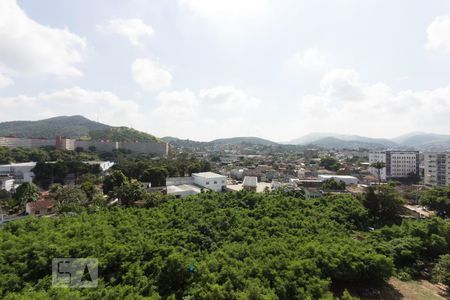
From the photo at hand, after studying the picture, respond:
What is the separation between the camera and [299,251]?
46.7 feet

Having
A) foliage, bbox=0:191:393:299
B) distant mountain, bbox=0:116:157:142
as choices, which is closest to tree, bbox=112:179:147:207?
foliage, bbox=0:191:393:299

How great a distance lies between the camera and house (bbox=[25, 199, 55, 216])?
90.8 feet

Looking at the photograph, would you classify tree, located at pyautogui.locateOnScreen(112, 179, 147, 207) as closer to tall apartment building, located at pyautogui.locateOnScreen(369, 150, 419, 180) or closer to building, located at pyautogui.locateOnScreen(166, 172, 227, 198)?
building, located at pyautogui.locateOnScreen(166, 172, 227, 198)

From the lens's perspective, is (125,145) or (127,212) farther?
(125,145)

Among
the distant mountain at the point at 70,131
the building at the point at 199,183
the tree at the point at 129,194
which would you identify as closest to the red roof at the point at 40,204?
the tree at the point at 129,194

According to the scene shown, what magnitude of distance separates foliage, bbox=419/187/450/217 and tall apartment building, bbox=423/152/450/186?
2546cm

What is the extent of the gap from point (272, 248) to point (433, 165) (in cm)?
5422

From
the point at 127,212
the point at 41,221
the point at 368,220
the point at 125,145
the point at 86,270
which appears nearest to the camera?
the point at 86,270

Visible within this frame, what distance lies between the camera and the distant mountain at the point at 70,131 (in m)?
120

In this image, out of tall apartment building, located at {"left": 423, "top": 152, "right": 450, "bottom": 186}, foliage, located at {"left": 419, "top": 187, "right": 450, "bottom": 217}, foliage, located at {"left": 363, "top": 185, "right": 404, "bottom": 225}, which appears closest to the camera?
foliage, located at {"left": 363, "top": 185, "right": 404, "bottom": 225}

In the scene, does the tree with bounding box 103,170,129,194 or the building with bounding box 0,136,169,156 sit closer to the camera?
the tree with bounding box 103,170,129,194

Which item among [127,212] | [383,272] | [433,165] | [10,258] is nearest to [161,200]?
[127,212]

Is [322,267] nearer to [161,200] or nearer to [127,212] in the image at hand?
[127,212]

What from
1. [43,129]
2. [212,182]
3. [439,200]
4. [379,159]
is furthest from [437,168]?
[43,129]
